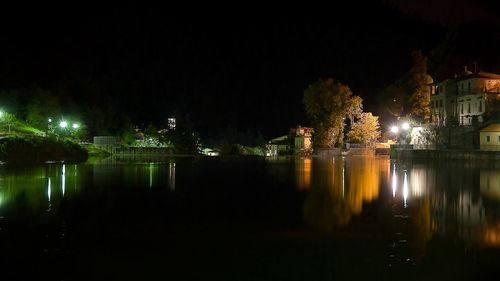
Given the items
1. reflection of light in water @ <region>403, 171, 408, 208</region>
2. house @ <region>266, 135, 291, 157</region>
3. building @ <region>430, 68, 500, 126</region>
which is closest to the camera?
reflection of light in water @ <region>403, 171, 408, 208</region>

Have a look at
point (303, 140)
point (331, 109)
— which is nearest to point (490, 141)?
point (331, 109)

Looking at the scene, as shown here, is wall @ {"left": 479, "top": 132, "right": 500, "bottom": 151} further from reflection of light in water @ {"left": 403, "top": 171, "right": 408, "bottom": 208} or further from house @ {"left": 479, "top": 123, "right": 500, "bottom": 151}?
reflection of light in water @ {"left": 403, "top": 171, "right": 408, "bottom": 208}

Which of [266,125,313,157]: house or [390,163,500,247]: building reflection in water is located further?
[266,125,313,157]: house

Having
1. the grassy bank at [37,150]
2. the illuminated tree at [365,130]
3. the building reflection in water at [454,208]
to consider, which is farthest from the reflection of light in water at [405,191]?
the illuminated tree at [365,130]

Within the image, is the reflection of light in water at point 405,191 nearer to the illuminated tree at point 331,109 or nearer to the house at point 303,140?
the illuminated tree at point 331,109

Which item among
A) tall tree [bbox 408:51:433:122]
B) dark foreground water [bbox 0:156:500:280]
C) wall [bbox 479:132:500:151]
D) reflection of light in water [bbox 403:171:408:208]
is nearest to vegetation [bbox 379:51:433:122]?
tall tree [bbox 408:51:433:122]

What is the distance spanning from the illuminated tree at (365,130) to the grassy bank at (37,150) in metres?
33.8

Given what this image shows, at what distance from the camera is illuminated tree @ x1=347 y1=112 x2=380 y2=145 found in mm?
65250

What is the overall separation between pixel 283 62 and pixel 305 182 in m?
104

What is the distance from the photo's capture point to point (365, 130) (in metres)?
65.5

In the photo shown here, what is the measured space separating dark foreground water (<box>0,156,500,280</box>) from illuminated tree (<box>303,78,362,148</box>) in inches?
1806

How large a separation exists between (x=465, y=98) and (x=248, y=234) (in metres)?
48.2

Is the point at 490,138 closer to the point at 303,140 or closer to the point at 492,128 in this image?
the point at 492,128

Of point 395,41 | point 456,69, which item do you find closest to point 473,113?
point 456,69
